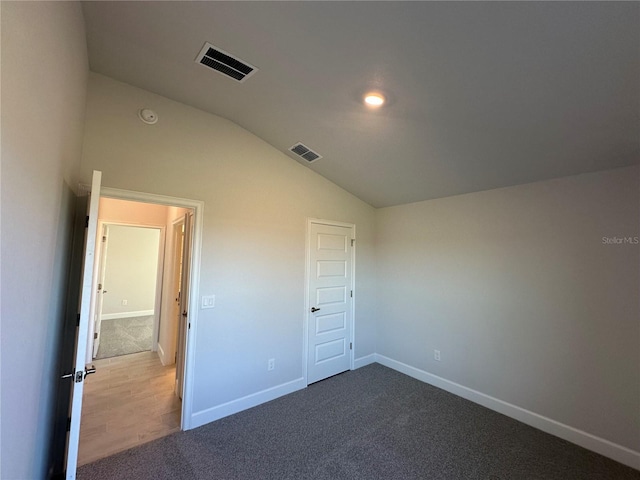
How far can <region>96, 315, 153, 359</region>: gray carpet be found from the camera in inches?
185

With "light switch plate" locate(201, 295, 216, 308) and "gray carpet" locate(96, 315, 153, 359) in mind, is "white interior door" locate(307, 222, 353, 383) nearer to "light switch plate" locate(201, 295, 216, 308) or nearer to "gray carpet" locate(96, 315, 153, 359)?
"light switch plate" locate(201, 295, 216, 308)

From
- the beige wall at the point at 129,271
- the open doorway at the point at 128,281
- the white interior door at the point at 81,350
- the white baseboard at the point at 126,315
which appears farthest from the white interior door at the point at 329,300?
the white baseboard at the point at 126,315

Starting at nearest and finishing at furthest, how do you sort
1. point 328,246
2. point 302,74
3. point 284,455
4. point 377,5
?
1. point 377,5
2. point 302,74
3. point 284,455
4. point 328,246

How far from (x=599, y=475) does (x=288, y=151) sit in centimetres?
394

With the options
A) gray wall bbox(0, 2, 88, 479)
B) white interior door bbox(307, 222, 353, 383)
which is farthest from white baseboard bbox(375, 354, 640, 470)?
gray wall bbox(0, 2, 88, 479)

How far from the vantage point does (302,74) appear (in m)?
1.98

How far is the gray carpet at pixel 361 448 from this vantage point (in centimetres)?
207

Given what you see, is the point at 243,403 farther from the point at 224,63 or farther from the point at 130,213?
the point at 130,213

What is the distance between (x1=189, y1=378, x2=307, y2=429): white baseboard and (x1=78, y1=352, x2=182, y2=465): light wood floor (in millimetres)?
216

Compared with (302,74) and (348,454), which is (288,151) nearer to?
(302,74)

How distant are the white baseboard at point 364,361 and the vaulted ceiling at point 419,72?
289 cm

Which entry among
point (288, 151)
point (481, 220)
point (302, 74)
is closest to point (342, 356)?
point (481, 220)

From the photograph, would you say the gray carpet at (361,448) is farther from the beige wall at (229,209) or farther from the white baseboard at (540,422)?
the beige wall at (229,209)

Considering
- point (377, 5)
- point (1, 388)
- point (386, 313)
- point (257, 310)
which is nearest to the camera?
point (1, 388)
